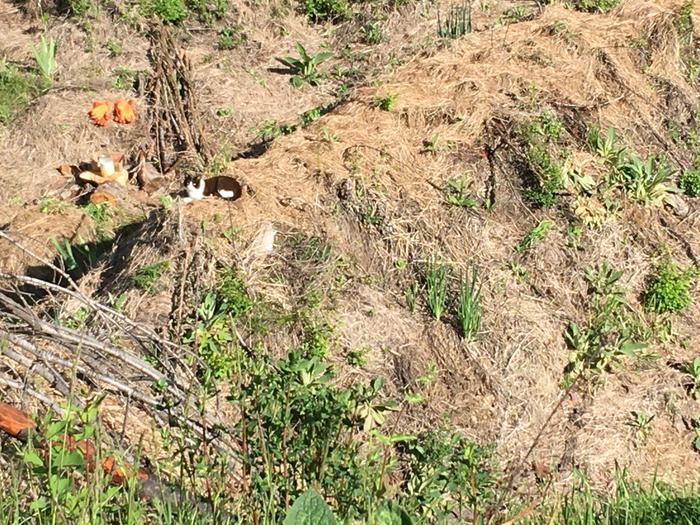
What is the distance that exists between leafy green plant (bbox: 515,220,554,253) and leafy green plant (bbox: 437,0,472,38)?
239 cm

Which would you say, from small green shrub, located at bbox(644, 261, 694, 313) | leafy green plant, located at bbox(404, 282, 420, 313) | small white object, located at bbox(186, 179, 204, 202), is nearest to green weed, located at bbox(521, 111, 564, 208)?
small green shrub, located at bbox(644, 261, 694, 313)

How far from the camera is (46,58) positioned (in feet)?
28.6

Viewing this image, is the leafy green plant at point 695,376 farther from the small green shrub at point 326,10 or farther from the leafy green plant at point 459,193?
the small green shrub at point 326,10

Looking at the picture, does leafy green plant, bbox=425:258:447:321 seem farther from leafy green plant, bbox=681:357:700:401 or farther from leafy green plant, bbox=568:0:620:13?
leafy green plant, bbox=568:0:620:13

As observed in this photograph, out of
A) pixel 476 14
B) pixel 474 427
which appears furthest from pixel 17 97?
pixel 474 427

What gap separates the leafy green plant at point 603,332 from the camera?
241 inches

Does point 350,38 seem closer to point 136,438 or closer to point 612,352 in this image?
point 612,352

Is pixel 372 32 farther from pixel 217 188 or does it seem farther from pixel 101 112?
pixel 217 188

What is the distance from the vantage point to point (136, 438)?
187 inches

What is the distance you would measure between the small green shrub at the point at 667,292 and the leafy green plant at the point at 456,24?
2.93m

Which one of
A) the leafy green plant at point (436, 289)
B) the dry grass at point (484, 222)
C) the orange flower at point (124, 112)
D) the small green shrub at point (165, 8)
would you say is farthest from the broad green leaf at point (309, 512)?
the small green shrub at point (165, 8)

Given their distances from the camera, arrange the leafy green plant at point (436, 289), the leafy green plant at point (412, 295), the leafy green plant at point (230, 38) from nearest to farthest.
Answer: the leafy green plant at point (436, 289) → the leafy green plant at point (412, 295) → the leafy green plant at point (230, 38)

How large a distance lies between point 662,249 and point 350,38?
3.91m

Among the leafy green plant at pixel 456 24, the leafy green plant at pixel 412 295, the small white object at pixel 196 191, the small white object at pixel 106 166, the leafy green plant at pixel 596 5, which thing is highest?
the leafy green plant at pixel 596 5
